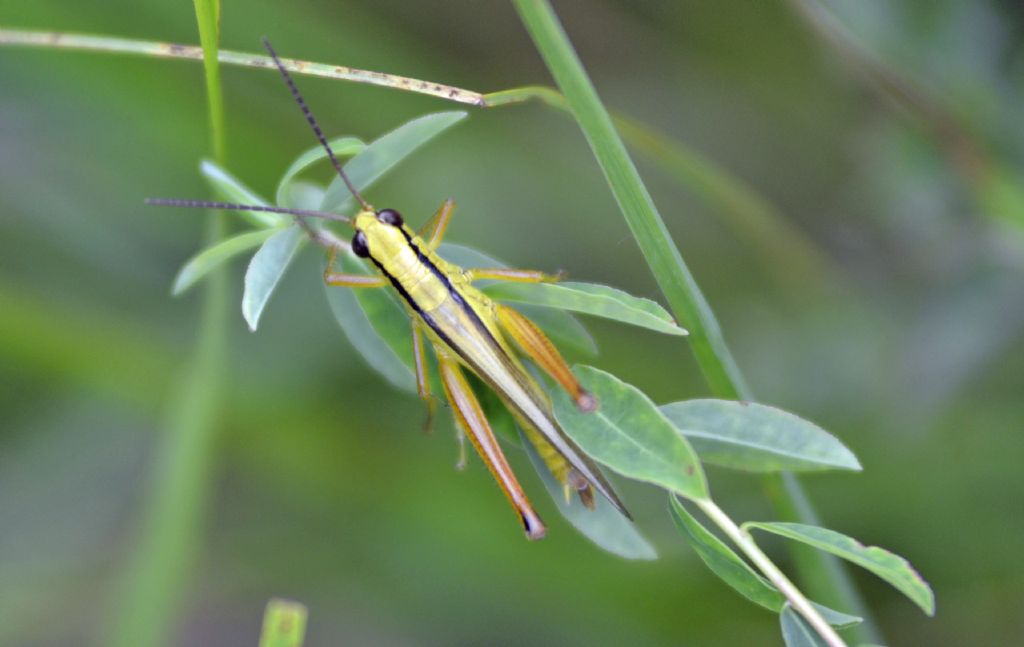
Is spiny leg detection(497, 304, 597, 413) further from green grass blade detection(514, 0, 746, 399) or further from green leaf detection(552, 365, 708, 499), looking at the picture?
green grass blade detection(514, 0, 746, 399)

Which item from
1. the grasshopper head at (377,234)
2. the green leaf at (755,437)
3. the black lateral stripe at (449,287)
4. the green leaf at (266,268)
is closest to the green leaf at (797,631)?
the green leaf at (755,437)

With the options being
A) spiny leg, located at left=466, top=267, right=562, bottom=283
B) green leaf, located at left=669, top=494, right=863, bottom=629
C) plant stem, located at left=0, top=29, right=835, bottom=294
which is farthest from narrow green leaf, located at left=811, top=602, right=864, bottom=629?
plant stem, located at left=0, top=29, right=835, bottom=294

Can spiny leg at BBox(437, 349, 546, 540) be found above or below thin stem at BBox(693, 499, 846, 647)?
above

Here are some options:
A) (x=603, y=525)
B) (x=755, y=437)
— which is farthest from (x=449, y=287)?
(x=755, y=437)

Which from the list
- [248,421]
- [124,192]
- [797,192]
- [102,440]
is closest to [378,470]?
[248,421]

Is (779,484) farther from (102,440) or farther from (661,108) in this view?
(102,440)

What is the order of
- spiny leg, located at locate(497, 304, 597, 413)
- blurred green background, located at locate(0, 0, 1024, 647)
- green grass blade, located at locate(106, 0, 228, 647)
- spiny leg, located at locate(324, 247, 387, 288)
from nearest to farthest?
spiny leg, located at locate(497, 304, 597, 413)
spiny leg, located at locate(324, 247, 387, 288)
green grass blade, located at locate(106, 0, 228, 647)
blurred green background, located at locate(0, 0, 1024, 647)
